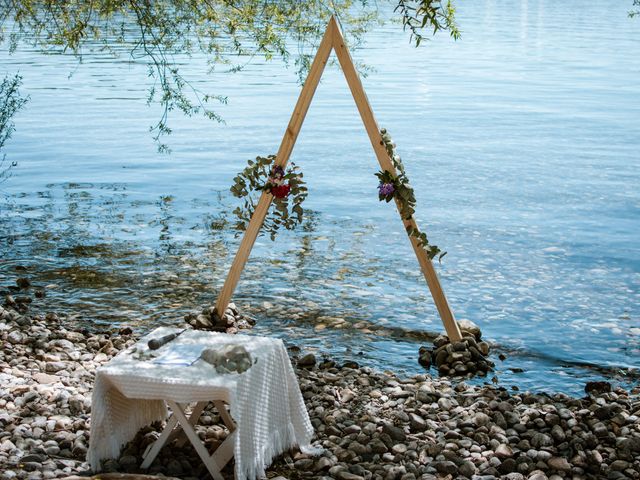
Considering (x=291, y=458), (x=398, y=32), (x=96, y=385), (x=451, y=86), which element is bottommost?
(x=291, y=458)

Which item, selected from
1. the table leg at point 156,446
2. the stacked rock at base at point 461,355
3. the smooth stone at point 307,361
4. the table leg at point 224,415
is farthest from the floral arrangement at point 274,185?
the table leg at point 156,446

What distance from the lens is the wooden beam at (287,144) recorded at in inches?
226

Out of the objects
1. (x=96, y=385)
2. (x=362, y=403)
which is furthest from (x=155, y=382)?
(x=362, y=403)

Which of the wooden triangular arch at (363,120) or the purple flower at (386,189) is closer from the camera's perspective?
the wooden triangular arch at (363,120)

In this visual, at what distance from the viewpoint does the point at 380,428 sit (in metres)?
4.87

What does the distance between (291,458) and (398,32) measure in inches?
1337

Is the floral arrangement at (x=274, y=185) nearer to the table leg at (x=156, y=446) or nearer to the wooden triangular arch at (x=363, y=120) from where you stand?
the wooden triangular arch at (x=363, y=120)

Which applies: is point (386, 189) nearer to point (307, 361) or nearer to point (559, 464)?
point (307, 361)

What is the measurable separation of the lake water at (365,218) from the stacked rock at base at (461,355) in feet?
0.41

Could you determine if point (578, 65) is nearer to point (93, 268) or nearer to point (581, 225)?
point (581, 225)

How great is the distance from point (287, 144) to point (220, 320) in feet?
4.70

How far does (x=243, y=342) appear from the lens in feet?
14.4

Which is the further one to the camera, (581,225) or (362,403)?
(581,225)

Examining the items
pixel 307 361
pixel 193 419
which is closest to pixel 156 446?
pixel 193 419
